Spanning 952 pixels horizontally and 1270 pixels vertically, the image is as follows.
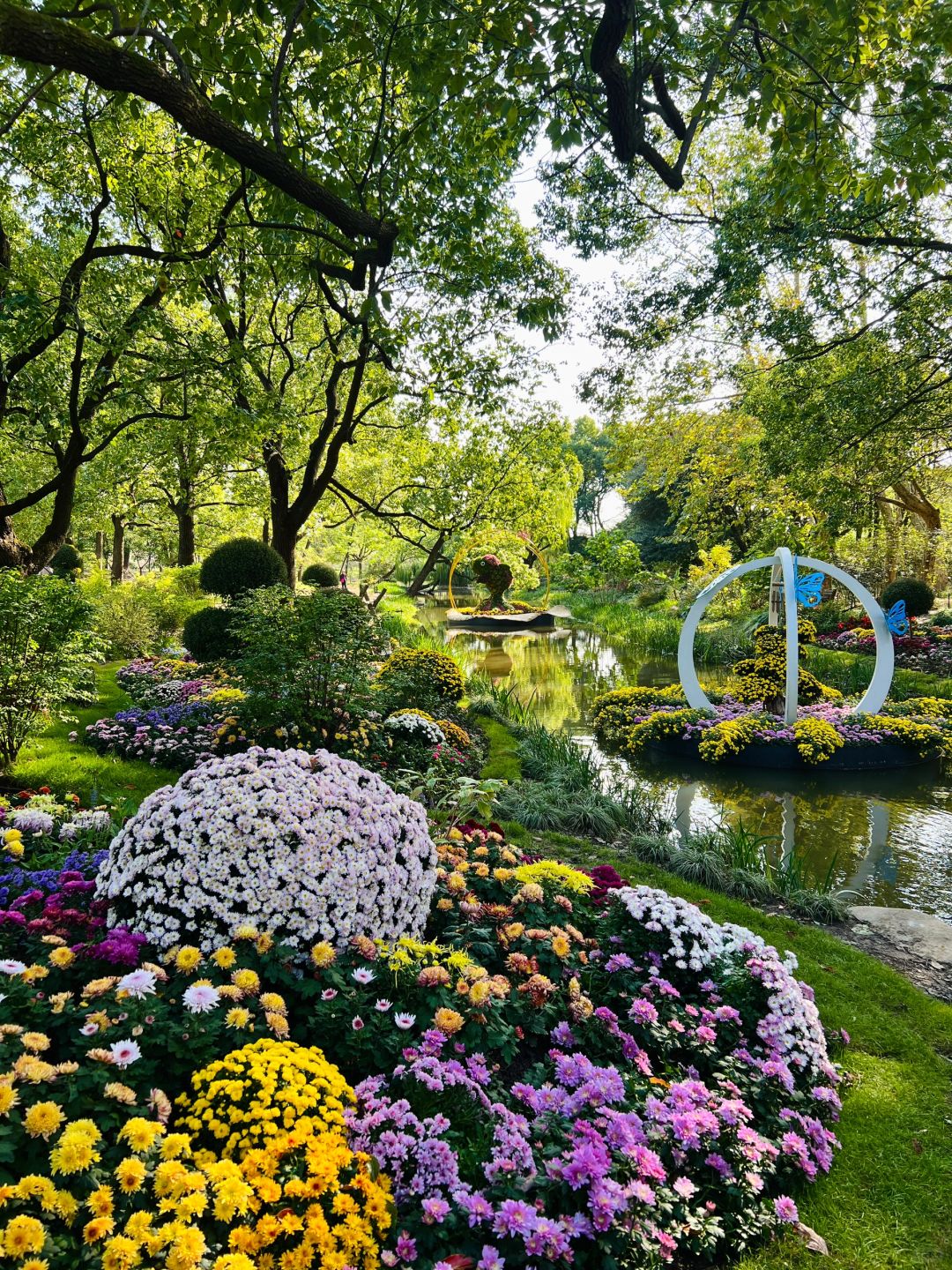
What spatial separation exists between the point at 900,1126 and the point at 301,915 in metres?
2.55

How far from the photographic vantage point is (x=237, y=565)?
11727mm

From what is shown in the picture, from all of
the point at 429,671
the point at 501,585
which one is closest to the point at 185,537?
the point at 429,671

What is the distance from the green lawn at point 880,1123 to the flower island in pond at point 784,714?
15.7 ft

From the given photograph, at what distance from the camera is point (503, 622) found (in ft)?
77.8

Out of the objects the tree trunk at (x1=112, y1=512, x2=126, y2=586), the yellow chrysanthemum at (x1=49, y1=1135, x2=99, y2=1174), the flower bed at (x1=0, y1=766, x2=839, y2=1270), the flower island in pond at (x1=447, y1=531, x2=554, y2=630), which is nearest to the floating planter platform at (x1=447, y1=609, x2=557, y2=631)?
the flower island in pond at (x1=447, y1=531, x2=554, y2=630)

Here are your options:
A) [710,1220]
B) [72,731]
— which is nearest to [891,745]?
[710,1220]

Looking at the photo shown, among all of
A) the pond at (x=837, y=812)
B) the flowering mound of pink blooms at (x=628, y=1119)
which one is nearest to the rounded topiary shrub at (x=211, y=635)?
the pond at (x=837, y=812)

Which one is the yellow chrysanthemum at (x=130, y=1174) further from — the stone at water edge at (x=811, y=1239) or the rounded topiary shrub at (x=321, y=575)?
the rounded topiary shrub at (x=321, y=575)

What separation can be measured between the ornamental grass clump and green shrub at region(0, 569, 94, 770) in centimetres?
487

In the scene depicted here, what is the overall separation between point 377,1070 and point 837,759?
326 inches

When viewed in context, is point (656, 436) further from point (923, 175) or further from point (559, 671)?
point (923, 175)

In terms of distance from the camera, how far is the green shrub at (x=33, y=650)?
5.60 m

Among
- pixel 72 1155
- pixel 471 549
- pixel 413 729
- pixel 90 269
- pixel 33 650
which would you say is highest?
pixel 90 269

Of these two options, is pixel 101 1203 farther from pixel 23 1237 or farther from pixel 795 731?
pixel 795 731
